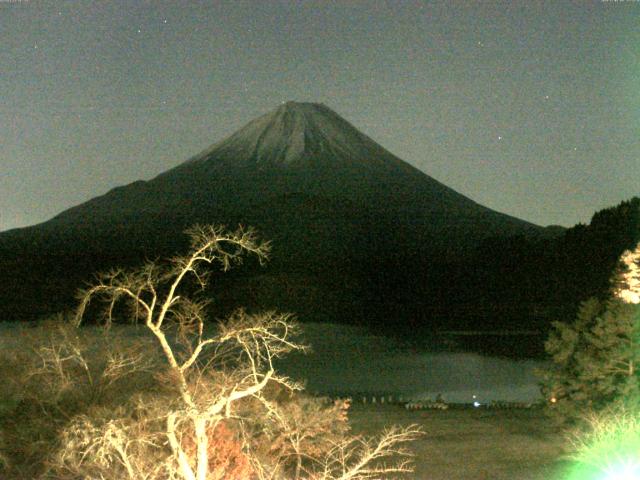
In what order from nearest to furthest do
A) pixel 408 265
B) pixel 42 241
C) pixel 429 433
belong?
pixel 429 433 → pixel 408 265 → pixel 42 241

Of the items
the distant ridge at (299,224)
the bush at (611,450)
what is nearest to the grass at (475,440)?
the bush at (611,450)

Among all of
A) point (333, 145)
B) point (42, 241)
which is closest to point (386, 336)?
point (42, 241)

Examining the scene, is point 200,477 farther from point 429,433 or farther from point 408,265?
point 408,265

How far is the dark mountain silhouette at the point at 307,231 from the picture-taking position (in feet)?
205

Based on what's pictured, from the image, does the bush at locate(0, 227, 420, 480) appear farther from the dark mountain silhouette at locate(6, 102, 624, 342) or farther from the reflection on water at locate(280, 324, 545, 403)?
the dark mountain silhouette at locate(6, 102, 624, 342)

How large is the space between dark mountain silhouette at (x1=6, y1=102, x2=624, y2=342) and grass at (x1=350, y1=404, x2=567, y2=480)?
33.5 meters

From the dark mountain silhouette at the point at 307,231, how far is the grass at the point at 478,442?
3354 cm

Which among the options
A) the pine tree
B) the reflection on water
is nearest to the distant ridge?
the reflection on water

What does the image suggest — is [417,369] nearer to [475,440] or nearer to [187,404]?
[475,440]

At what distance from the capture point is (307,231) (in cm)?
9144

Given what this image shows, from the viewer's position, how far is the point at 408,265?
238 feet

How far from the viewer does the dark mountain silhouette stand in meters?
62.5

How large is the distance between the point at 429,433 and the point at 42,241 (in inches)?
3189

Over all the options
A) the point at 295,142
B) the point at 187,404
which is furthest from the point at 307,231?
the point at 187,404
